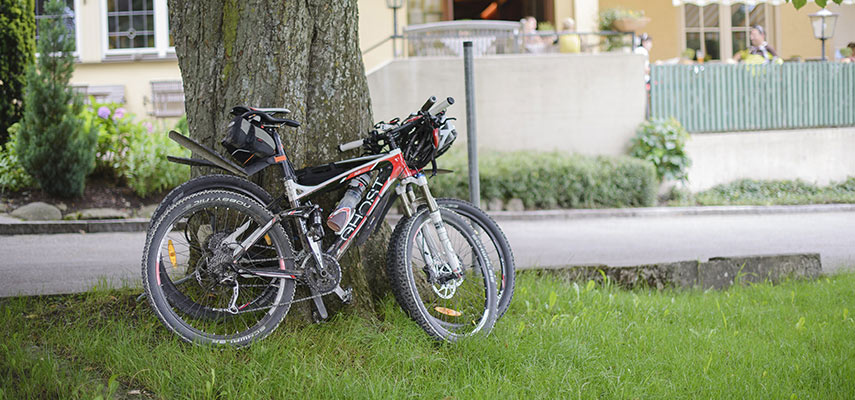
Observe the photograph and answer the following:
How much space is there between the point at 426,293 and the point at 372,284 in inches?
11.0

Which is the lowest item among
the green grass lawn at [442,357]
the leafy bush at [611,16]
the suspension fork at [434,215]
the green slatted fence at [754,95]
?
the green grass lawn at [442,357]

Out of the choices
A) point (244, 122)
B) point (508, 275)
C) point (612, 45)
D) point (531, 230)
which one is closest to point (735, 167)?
point (612, 45)

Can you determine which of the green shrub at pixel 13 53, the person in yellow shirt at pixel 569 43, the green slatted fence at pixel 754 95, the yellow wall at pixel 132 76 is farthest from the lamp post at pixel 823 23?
the green shrub at pixel 13 53

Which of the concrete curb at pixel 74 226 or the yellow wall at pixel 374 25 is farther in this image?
the yellow wall at pixel 374 25

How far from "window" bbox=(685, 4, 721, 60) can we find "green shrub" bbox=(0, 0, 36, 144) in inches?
584

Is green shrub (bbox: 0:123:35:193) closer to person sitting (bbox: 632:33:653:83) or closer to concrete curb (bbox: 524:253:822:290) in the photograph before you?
concrete curb (bbox: 524:253:822:290)

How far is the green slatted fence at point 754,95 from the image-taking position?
15.1 metres

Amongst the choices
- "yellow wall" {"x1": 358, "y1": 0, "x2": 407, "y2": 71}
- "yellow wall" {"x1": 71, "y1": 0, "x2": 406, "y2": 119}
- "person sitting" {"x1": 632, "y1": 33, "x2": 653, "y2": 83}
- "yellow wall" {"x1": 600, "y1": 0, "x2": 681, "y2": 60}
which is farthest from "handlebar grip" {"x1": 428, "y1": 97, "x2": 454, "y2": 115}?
"yellow wall" {"x1": 600, "y1": 0, "x2": 681, "y2": 60}

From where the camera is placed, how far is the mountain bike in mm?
3535

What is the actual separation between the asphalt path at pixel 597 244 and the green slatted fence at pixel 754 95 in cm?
358

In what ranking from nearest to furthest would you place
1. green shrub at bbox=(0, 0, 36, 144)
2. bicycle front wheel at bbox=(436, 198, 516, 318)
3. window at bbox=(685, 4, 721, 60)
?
bicycle front wheel at bbox=(436, 198, 516, 318) < green shrub at bbox=(0, 0, 36, 144) < window at bbox=(685, 4, 721, 60)

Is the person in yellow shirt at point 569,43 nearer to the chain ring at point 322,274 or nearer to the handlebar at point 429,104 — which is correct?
the handlebar at point 429,104

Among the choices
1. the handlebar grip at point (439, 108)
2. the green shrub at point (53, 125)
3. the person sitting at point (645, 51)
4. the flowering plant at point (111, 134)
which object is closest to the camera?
the handlebar grip at point (439, 108)

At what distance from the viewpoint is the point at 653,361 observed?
3.85 metres
